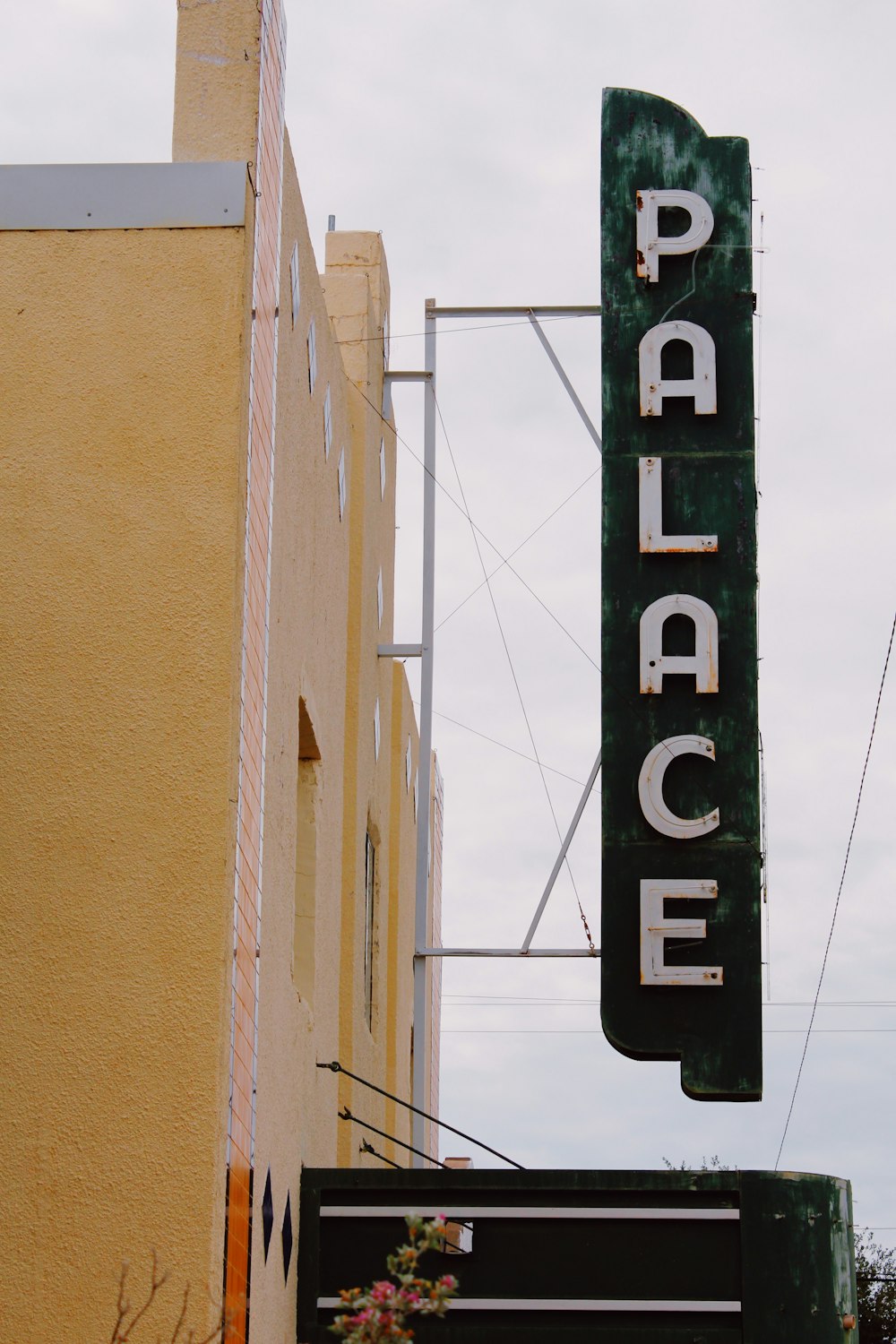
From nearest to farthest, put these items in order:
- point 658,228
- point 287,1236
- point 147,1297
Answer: point 147,1297 → point 287,1236 → point 658,228

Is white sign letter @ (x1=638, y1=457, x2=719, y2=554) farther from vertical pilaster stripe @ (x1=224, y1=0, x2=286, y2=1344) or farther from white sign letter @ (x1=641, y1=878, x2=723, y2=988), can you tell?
vertical pilaster stripe @ (x1=224, y1=0, x2=286, y2=1344)

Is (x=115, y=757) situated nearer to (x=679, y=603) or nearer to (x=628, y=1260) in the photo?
(x=628, y=1260)

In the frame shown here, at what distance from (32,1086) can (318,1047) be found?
4073 mm

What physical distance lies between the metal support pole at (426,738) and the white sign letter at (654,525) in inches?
82.9

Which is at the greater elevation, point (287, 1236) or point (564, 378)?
point (564, 378)

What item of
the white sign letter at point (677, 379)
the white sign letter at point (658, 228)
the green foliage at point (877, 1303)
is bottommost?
the green foliage at point (877, 1303)

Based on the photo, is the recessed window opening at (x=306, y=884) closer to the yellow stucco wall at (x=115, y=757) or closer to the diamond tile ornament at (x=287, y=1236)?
the diamond tile ornament at (x=287, y=1236)

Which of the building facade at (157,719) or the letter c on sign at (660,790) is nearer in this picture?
the building facade at (157,719)

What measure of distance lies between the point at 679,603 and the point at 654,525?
565mm

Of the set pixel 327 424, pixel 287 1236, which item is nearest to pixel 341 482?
Result: pixel 327 424

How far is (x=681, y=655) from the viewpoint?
13734mm

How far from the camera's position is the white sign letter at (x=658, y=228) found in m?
14.5

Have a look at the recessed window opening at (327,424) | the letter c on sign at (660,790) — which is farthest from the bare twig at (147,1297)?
the recessed window opening at (327,424)

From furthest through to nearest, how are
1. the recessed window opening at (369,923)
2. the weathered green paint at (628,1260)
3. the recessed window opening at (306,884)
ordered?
the recessed window opening at (369,923)
the recessed window opening at (306,884)
the weathered green paint at (628,1260)
